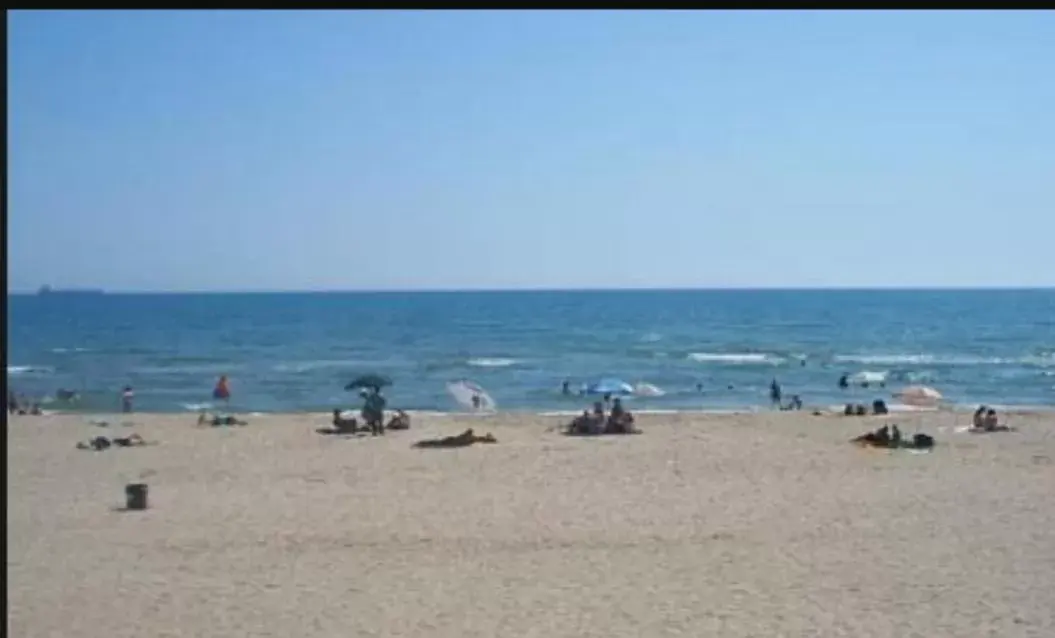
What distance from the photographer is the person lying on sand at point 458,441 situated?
9.92 meters

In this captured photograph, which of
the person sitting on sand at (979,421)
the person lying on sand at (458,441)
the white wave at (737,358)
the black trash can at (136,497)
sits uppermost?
the white wave at (737,358)

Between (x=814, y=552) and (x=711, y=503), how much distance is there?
1437 mm

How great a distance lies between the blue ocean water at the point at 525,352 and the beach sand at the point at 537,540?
3.71m

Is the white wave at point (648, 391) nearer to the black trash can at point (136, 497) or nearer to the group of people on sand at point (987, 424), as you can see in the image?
the group of people on sand at point (987, 424)

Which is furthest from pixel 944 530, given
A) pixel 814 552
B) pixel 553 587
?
pixel 553 587

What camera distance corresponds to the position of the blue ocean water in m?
19.3

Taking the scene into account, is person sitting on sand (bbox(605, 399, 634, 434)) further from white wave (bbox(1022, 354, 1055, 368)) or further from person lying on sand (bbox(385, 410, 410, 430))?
white wave (bbox(1022, 354, 1055, 368))

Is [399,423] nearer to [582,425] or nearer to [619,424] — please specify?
[582,425]

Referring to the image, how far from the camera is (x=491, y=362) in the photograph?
25344mm

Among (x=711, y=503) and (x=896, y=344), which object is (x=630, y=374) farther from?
(x=711, y=503)

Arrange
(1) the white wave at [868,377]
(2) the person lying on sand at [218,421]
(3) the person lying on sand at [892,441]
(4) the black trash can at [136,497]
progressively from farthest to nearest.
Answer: (1) the white wave at [868,377] → (2) the person lying on sand at [218,421] → (3) the person lying on sand at [892,441] → (4) the black trash can at [136,497]

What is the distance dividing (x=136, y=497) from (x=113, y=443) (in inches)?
139

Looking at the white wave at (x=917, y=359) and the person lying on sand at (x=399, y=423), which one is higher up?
the white wave at (x=917, y=359)

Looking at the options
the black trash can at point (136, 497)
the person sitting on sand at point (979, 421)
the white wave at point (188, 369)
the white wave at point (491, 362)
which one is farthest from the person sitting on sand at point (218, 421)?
the white wave at point (491, 362)
